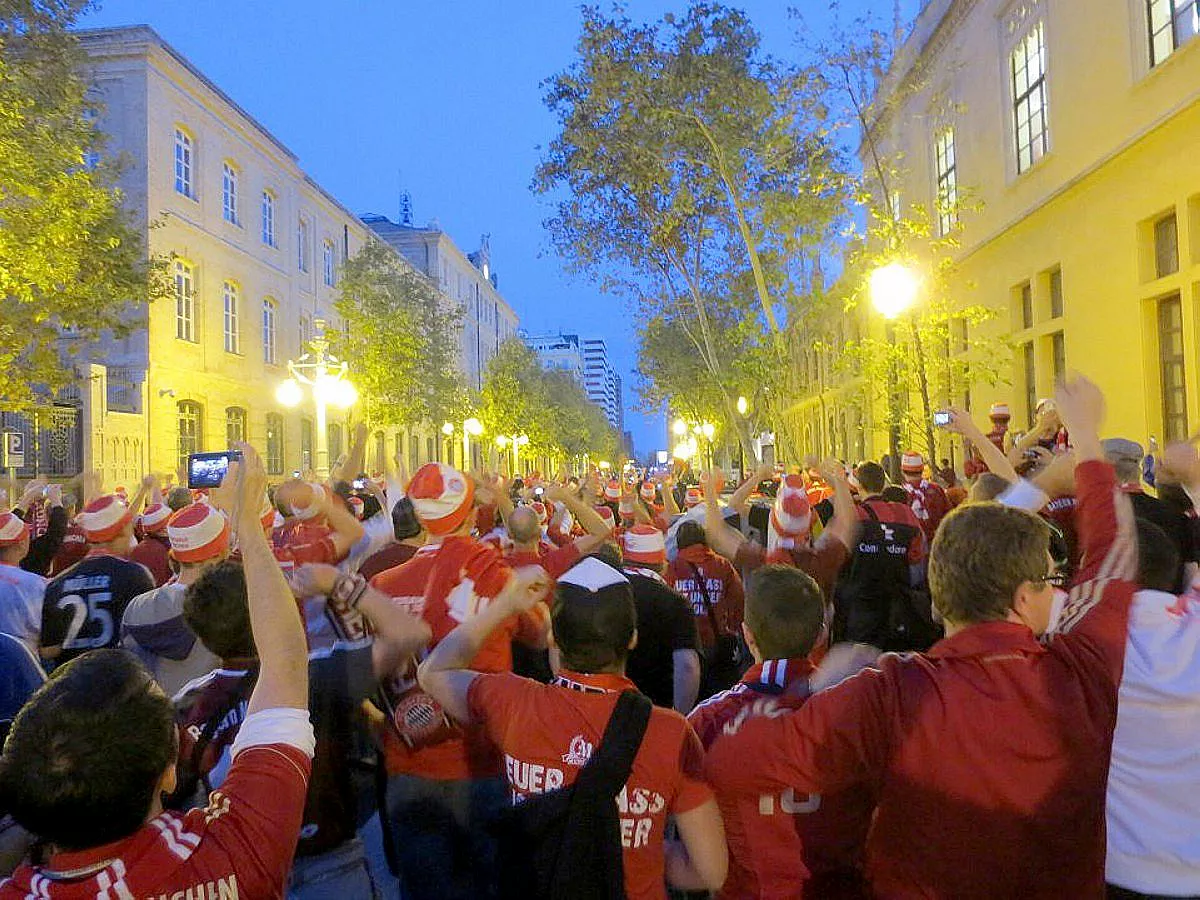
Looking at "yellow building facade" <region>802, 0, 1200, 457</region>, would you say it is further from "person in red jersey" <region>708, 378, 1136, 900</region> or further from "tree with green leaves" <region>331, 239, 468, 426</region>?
"tree with green leaves" <region>331, 239, 468, 426</region>

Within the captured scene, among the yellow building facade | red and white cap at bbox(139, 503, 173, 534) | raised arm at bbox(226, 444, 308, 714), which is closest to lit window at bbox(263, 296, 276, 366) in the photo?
the yellow building facade

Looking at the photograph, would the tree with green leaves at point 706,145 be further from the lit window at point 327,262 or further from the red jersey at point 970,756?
the lit window at point 327,262

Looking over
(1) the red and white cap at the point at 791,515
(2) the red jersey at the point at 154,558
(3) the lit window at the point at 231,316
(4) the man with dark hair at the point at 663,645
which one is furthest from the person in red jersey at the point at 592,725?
(3) the lit window at the point at 231,316

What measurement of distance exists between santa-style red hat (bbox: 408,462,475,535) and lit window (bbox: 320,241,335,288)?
117 feet

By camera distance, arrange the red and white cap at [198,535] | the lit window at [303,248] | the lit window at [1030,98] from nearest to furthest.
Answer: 1. the red and white cap at [198,535]
2. the lit window at [1030,98]
3. the lit window at [303,248]

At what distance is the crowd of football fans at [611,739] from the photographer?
169 centimetres

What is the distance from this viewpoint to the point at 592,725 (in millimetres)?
2434

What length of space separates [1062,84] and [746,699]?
16.0 metres

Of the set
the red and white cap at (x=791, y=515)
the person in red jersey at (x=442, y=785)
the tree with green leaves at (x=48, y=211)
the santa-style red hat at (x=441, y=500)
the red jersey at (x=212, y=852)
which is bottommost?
the person in red jersey at (x=442, y=785)

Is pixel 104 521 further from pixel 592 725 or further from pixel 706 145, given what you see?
pixel 706 145

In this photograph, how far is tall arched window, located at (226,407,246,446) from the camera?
2891cm

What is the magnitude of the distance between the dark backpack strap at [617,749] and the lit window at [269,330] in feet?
104

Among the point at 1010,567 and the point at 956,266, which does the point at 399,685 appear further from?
the point at 956,266

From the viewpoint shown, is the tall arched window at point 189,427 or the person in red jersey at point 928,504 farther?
the tall arched window at point 189,427
